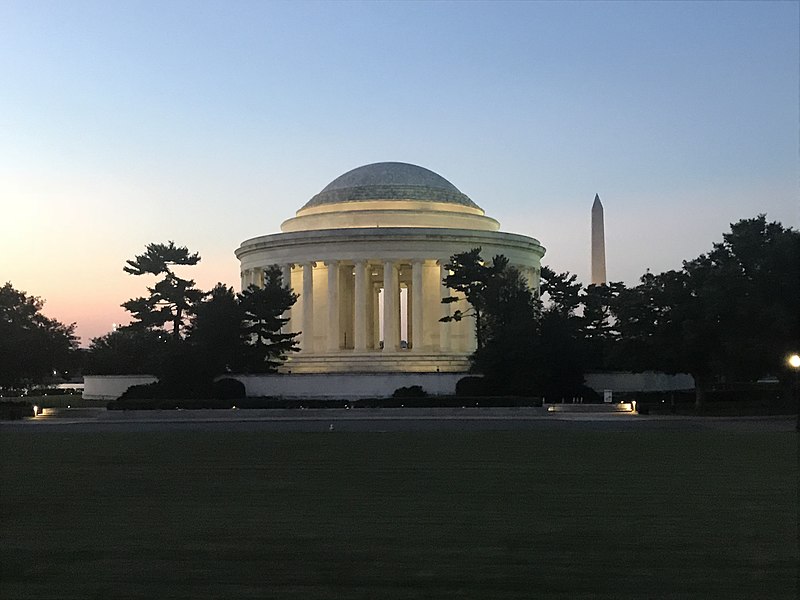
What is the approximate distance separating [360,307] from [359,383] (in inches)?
594

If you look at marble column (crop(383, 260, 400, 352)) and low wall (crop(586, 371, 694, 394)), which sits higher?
marble column (crop(383, 260, 400, 352))

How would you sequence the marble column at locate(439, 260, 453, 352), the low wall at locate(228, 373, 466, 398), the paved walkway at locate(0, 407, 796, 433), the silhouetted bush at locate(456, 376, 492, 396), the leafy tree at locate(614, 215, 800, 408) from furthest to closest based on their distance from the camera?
the marble column at locate(439, 260, 453, 352), the low wall at locate(228, 373, 466, 398), the silhouetted bush at locate(456, 376, 492, 396), the leafy tree at locate(614, 215, 800, 408), the paved walkway at locate(0, 407, 796, 433)

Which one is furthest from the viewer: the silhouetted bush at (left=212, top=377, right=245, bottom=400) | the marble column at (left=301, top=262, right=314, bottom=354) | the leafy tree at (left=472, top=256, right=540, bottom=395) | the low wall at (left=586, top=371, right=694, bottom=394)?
the marble column at (left=301, top=262, right=314, bottom=354)

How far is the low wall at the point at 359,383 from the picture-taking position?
72.4 m

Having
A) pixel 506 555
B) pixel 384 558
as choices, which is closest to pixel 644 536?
pixel 506 555

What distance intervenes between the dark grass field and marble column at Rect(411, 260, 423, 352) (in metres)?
58.9

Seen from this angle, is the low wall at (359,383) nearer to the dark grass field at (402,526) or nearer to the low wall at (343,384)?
the low wall at (343,384)

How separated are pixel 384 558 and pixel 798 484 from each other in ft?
38.5

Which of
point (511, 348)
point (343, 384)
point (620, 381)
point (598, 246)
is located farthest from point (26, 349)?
point (598, 246)

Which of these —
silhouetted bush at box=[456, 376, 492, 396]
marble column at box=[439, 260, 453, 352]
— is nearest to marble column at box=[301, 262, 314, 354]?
marble column at box=[439, 260, 453, 352]

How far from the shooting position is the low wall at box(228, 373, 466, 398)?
238 feet

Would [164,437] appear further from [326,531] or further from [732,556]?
[732,556]

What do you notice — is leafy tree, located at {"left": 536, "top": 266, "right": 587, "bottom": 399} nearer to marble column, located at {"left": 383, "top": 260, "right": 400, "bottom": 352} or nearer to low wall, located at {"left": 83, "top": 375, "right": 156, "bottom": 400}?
marble column, located at {"left": 383, "top": 260, "right": 400, "bottom": 352}

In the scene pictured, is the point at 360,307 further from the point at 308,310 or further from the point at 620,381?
the point at 620,381
